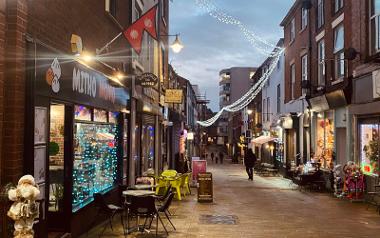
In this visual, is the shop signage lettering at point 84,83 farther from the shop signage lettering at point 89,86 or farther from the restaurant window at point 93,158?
the restaurant window at point 93,158

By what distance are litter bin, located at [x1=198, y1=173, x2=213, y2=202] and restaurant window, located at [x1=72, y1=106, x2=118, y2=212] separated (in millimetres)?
3328

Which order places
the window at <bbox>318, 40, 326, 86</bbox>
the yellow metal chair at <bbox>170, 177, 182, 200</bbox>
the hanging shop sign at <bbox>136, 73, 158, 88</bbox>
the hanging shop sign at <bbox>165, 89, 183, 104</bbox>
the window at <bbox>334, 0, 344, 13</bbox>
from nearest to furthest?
1. the hanging shop sign at <bbox>136, 73, 158, 88</bbox>
2. the yellow metal chair at <bbox>170, 177, 182, 200</bbox>
3. the window at <bbox>334, 0, 344, 13</bbox>
4. the window at <bbox>318, 40, 326, 86</bbox>
5. the hanging shop sign at <bbox>165, 89, 183, 104</bbox>

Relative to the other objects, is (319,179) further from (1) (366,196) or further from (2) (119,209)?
(2) (119,209)

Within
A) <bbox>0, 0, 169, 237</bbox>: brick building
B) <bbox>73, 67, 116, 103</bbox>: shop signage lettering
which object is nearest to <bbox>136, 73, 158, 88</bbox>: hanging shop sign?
<bbox>0, 0, 169, 237</bbox>: brick building

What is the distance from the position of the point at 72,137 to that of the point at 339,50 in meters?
13.0

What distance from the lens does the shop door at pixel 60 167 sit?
9.68 m

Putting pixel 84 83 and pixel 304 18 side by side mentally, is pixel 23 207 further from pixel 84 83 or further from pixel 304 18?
pixel 304 18

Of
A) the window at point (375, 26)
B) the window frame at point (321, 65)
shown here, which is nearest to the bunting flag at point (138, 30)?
the window at point (375, 26)

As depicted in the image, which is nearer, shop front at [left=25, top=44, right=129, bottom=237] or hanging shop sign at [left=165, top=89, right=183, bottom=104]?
shop front at [left=25, top=44, right=129, bottom=237]

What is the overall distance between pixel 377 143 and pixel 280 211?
4.18 m

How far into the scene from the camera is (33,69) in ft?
23.8

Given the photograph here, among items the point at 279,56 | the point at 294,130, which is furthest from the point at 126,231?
the point at 279,56

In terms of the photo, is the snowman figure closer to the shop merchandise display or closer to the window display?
the window display

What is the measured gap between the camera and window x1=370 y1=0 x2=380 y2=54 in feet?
51.1
